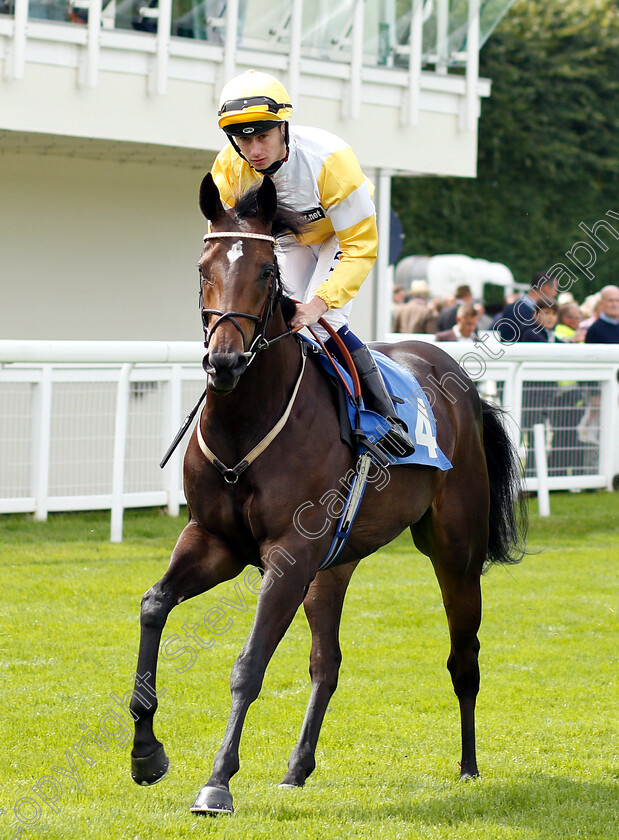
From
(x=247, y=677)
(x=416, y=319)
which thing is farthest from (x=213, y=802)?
(x=416, y=319)

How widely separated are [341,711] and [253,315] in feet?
7.22

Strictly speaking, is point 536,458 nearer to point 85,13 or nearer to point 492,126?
point 85,13

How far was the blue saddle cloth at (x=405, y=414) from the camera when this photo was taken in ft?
Result: 13.2

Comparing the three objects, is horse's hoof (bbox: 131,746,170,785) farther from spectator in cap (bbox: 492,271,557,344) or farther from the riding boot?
spectator in cap (bbox: 492,271,557,344)

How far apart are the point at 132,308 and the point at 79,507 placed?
249 cm

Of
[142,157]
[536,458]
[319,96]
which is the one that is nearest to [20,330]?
[142,157]

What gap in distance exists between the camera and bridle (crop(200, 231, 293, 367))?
335cm

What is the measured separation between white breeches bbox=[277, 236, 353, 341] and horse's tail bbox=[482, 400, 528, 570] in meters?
1.27

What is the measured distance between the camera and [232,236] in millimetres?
3479

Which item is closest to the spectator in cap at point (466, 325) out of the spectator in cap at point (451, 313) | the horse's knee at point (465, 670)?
the spectator in cap at point (451, 313)


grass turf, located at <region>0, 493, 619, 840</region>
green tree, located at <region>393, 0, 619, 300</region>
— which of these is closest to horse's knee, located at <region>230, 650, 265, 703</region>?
grass turf, located at <region>0, 493, 619, 840</region>

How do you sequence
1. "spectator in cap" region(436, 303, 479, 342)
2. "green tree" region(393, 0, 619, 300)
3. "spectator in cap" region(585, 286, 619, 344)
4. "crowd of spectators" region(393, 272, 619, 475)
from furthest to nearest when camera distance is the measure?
1. "green tree" region(393, 0, 619, 300)
2. "spectator in cap" region(585, 286, 619, 344)
3. "spectator in cap" region(436, 303, 479, 342)
4. "crowd of spectators" region(393, 272, 619, 475)

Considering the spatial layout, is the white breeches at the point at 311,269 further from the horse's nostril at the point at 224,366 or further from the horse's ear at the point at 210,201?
the horse's nostril at the point at 224,366

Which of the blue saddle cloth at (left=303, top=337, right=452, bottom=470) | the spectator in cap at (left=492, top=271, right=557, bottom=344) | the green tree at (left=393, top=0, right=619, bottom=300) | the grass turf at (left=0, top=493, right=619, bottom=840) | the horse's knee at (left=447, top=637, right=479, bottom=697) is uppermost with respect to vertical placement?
the green tree at (left=393, top=0, right=619, bottom=300)
